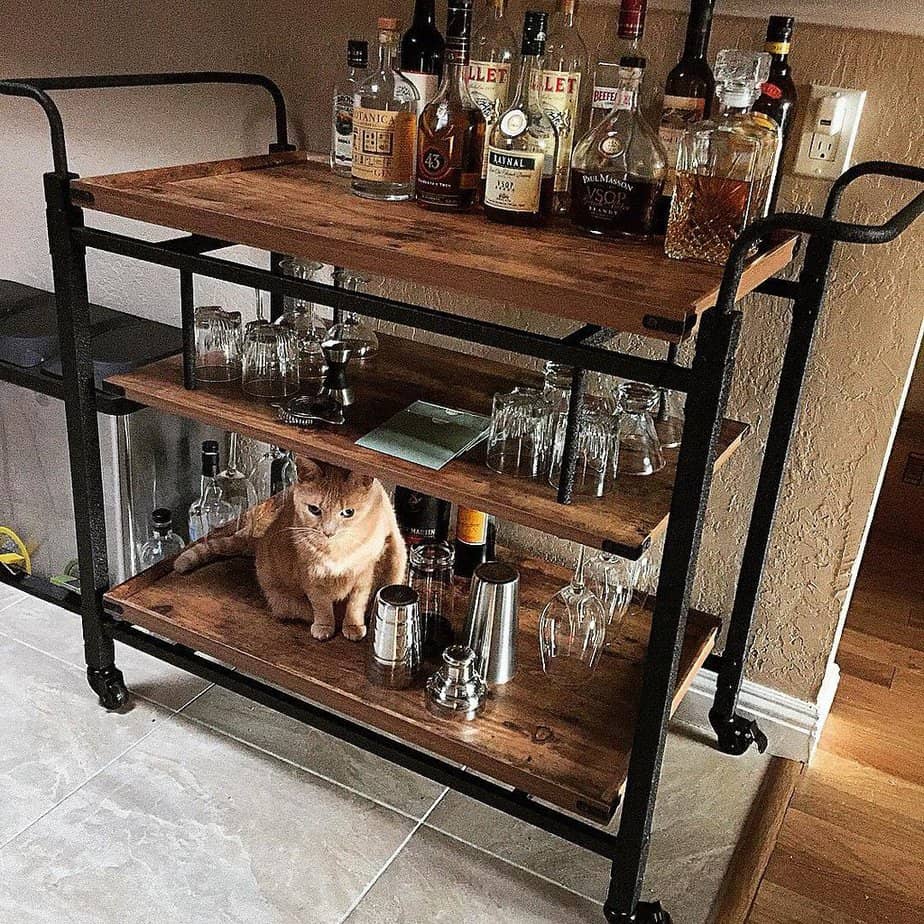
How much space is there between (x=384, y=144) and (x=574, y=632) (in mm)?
785

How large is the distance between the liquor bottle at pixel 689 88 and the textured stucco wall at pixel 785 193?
0.09m

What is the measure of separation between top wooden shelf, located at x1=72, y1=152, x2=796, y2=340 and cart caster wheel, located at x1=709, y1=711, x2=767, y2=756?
81cm

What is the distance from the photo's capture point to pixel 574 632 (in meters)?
1.63

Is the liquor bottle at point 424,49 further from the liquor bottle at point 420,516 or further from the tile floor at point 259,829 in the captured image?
the tile floor at point 259,829

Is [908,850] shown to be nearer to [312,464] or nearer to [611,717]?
[611,717]

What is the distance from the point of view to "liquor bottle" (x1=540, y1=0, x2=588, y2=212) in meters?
1.42

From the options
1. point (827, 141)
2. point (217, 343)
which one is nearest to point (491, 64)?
point (827, 141)

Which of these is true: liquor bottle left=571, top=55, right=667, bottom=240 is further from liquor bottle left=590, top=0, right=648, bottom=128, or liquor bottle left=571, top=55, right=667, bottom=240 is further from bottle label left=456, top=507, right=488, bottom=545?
bottle label left=456, top=507, right=488, bottom=545

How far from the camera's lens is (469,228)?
1.37m

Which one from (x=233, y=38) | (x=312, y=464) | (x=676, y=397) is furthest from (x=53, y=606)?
(x=676, y=397)

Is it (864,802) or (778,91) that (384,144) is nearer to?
(778,91)

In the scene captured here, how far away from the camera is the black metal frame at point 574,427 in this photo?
1.13 metres

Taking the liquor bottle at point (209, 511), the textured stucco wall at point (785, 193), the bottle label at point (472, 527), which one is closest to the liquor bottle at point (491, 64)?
the textured stucco wall at point (785, 193)

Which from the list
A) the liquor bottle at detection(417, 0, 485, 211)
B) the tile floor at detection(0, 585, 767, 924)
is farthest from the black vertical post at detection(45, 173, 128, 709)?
the liquor bottle at detection(417, 0, 485, 211)
